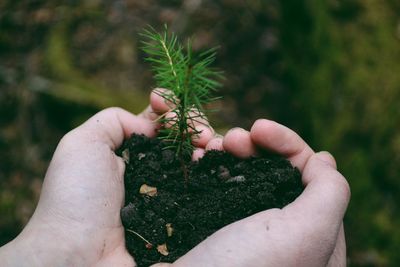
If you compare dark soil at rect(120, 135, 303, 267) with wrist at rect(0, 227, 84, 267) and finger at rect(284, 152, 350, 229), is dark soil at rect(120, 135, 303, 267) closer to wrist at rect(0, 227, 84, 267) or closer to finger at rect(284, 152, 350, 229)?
finger at rect(284, 152, 350, 229)

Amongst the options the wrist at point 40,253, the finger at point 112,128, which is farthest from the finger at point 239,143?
the wrist at point 40,253

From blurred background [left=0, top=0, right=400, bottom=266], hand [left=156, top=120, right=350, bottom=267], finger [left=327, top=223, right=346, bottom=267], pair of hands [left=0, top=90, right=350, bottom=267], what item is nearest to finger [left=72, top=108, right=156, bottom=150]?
pair of hands [left=0, top=90, right=350, bottom=267]

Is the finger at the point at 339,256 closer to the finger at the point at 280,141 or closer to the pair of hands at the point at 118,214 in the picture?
the pair of hands at the point at 118,214

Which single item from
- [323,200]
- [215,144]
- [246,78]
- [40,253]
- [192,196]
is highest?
[323,200]

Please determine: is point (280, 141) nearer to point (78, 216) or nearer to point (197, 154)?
point (197, 154)

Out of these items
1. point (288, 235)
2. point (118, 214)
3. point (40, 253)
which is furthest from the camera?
point (118, 214)

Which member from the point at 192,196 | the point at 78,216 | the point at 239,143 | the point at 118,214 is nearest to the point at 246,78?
the point at 239,143
